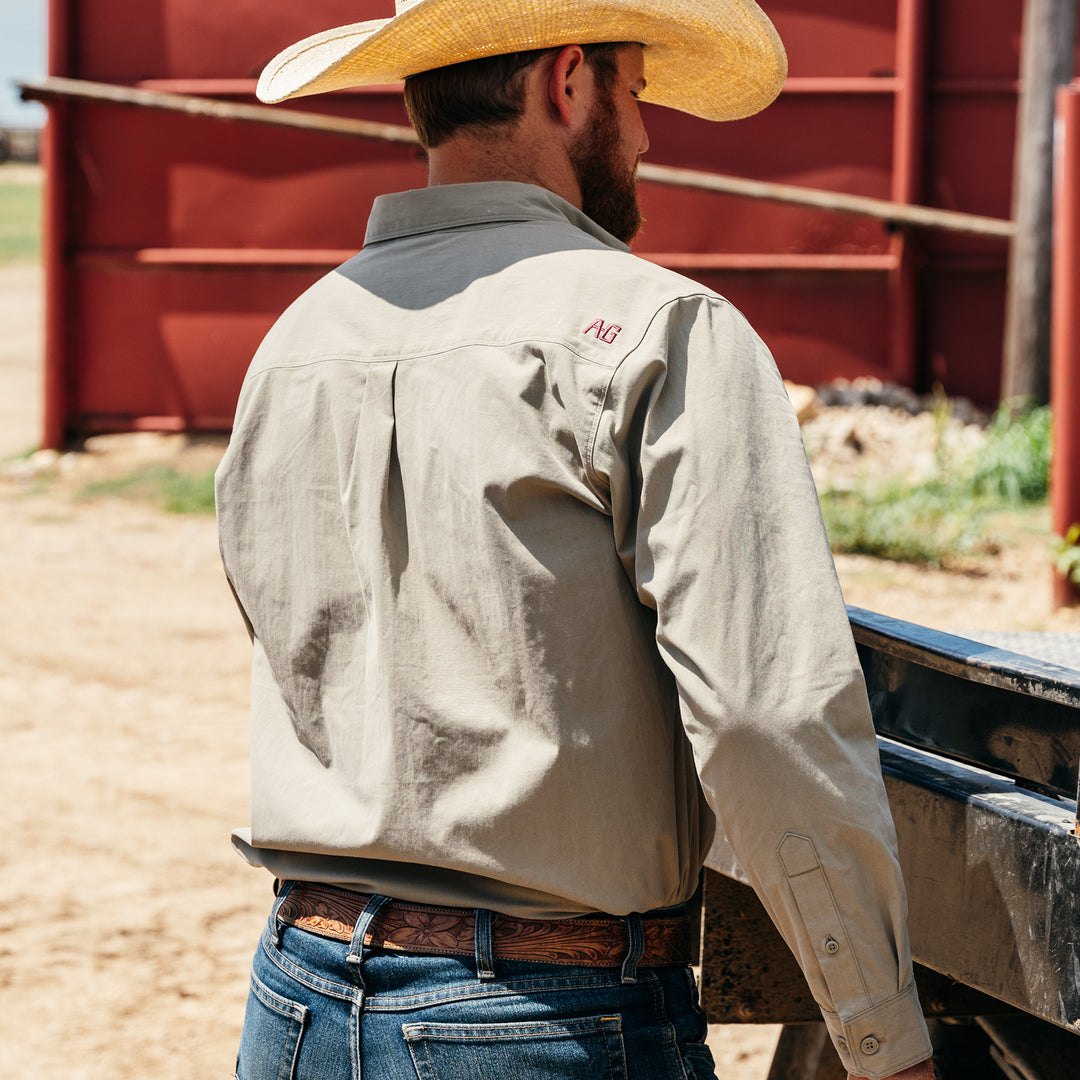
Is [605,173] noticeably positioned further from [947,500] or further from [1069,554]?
[947,500]

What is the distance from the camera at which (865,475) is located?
30.0 ft

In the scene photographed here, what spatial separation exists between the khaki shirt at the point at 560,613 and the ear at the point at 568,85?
11 cm

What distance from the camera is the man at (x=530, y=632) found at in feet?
4.13

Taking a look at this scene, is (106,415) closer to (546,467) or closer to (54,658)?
(54,658)

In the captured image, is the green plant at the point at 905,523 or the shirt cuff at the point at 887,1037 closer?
the shirt cuff at the point at 887,1037

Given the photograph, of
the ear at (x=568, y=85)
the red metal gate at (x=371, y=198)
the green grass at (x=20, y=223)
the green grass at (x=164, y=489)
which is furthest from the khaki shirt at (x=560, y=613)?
the green grass at (x=20, y=223)

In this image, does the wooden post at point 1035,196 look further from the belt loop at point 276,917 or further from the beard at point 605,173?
the belt loop at point 276,917

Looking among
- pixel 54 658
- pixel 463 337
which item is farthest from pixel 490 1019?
pixel 54 658

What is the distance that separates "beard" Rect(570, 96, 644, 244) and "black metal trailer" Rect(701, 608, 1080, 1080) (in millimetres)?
593

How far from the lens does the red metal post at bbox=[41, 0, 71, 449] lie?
10977 mm

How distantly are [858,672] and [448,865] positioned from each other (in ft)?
1.41

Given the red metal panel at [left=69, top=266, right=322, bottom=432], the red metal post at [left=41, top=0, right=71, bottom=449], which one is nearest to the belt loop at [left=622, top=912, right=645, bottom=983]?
the red metal panel at [left=69, top=266, right=322, bottom=432]

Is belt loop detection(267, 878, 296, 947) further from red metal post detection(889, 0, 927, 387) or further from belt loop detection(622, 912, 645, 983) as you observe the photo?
red metal post detection(889, 0, 927, 387)

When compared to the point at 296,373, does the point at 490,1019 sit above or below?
below
